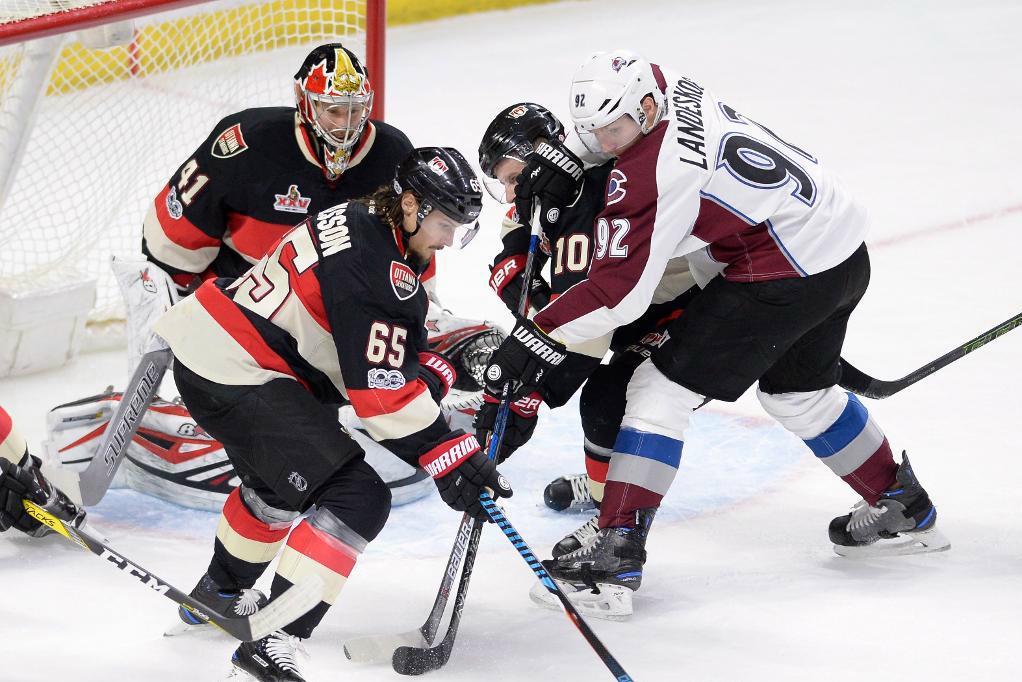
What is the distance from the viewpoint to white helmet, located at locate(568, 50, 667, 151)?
277 centimetres

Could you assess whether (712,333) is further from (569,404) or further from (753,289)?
(569,404)

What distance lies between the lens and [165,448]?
350 cm

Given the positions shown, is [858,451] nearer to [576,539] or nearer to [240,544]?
[576,539]

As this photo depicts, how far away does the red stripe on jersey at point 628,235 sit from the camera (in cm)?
276

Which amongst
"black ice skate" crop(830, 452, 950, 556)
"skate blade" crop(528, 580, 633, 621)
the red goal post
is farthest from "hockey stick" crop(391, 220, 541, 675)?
the red goal post

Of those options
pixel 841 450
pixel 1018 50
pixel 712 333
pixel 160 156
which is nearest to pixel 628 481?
pixel 712 333

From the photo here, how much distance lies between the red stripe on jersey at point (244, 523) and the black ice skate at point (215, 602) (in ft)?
0.48

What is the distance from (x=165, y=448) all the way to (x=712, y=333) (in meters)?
1.45

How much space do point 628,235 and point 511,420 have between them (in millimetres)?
664

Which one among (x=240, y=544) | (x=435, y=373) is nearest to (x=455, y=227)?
(x=435, y=373)

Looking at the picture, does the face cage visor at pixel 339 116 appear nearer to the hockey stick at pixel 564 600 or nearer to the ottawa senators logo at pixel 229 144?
the ottawa senators logo at pixel 229 144

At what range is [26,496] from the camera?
9.52ft

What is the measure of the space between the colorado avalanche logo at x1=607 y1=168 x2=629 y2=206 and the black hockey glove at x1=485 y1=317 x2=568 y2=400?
326mm

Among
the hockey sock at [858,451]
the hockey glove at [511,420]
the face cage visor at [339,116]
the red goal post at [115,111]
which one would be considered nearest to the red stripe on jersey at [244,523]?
the hockey glove at [511,420]
